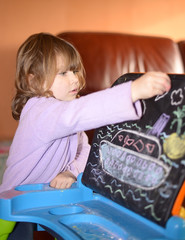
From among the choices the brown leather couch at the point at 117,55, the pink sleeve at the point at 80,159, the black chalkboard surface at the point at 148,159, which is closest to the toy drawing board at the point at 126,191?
the black chalkboard surface at the point at 148,159

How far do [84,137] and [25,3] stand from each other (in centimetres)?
135

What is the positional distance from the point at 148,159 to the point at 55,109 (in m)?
0.28

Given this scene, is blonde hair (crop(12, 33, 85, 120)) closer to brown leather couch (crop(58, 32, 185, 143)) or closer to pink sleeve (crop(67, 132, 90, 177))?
pink sleeve (crop(67, 132, 90, 177))

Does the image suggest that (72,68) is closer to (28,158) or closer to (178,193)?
(28,158)

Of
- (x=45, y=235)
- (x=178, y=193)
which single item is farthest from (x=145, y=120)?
(x=45, y=235)

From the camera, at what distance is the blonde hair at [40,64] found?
1.04m

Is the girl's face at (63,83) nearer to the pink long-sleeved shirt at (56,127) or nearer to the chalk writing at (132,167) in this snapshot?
the pink long-sleeved shirt at (56,127)

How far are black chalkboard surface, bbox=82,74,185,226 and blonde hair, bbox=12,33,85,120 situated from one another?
299mm

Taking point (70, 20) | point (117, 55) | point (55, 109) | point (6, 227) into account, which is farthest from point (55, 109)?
point (70, 20)

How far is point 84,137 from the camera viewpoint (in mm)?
1277

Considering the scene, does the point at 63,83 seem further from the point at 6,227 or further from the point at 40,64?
the point at 6,227

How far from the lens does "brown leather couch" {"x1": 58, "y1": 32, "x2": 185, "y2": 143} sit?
1.93 m

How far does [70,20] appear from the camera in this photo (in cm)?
236

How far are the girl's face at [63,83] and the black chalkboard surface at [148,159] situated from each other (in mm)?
273
